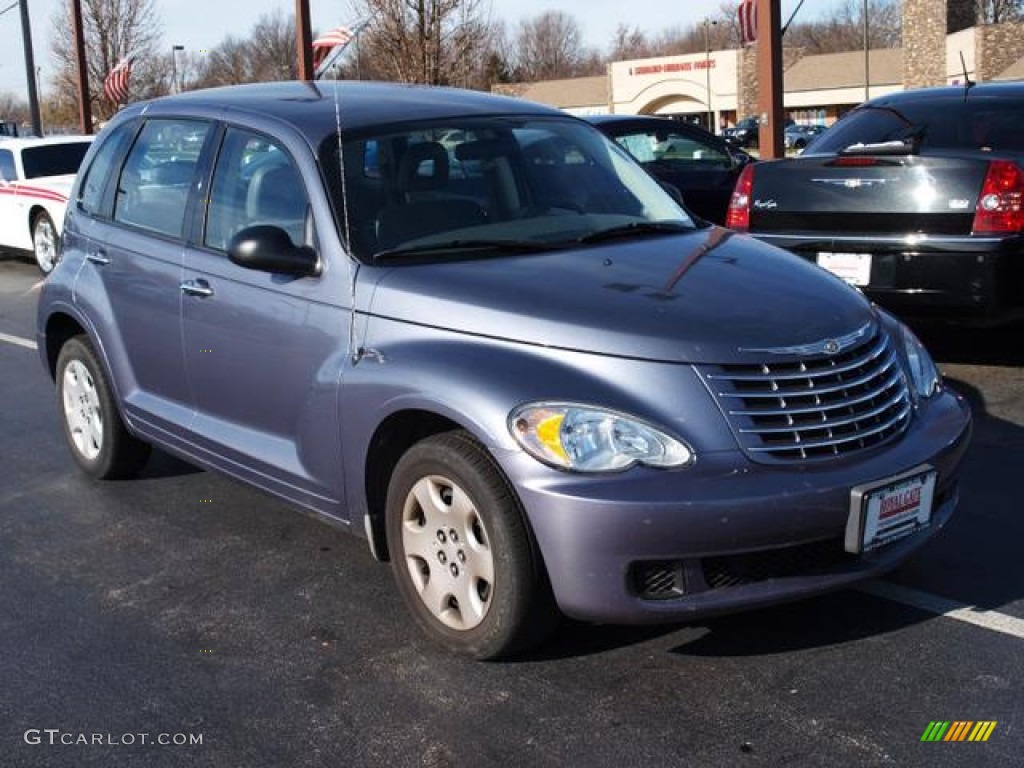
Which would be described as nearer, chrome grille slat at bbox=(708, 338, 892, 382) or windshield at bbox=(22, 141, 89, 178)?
chrome grille slat at bbox=(708, 338, 892, 382)

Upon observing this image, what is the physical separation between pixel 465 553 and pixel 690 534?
71cm

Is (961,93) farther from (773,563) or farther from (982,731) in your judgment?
(982,731)

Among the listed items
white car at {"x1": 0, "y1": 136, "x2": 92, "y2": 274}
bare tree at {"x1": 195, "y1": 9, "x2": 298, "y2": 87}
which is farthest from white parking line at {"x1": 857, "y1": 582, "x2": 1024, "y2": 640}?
bare tree at {"x1": 195, "y1": 9, "x2": 298, "y2": 87}

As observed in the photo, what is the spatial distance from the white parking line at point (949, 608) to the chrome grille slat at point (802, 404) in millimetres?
688

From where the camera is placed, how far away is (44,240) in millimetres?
14734

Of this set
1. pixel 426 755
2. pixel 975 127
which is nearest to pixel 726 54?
pixel 975 127

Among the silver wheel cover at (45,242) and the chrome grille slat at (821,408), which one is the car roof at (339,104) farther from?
the silver wheel cover at (45,242)

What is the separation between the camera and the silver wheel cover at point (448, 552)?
11.8ft

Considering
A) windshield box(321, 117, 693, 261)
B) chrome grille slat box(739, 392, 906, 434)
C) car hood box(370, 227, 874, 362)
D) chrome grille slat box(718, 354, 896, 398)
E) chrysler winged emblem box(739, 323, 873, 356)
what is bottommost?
chrome grille slat box(739, 392, 906, 434)

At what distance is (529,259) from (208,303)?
1332 millimetres

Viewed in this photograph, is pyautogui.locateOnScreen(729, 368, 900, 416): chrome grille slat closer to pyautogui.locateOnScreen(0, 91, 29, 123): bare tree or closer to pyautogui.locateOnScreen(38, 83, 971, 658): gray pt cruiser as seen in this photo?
pyautogui.locateOnScreen(38, 83, 971, 658): gray pt cruiser

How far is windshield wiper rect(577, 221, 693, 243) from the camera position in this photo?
14.4ft

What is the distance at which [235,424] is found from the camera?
15.2ft

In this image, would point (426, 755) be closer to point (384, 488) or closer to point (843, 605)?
point (384, 488)
